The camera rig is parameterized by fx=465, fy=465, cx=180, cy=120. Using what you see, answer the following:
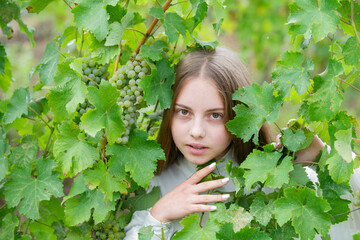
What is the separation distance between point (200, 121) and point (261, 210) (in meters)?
0.31

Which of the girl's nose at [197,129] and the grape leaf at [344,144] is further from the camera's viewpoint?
the girl's nose at [197,129]

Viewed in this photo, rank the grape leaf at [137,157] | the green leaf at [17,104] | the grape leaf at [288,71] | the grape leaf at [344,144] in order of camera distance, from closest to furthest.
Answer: the grape leaf at [344,144] → the grape leaf at [288,71] → the grape leaf at [137,157] → the green leaf at [17,104]

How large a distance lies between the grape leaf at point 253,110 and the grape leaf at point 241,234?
23cm

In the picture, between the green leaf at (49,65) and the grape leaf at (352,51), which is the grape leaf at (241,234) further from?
the green leaf at (49,65)

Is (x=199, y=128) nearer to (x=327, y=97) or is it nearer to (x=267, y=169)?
(x=267, y=169)

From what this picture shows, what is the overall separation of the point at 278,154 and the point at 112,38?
22.5 inches

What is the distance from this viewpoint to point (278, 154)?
4.07ft

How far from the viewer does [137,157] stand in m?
1.33

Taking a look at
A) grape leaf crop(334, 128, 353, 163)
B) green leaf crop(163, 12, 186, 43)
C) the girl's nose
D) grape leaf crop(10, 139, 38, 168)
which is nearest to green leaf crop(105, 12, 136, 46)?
green leaf crop(163, 12, 186, 43)

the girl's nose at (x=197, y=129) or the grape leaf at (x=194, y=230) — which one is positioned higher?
the girl's nose at (x=197, y=129)

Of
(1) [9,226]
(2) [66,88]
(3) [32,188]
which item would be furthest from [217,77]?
(1) [9,226]

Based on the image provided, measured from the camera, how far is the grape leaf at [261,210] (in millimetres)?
1237

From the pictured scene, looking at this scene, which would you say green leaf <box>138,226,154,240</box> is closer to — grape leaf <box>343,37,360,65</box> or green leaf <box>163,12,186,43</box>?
green leaf <box>163,12,186,43</box>

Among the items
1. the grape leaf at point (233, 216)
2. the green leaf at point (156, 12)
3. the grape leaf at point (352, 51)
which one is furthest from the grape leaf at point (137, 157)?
the grape leaf at point (352, 51)
